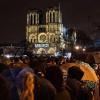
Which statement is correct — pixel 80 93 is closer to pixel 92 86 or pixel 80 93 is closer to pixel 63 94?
pixel 63 94

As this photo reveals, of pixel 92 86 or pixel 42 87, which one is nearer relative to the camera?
pixel 42 87

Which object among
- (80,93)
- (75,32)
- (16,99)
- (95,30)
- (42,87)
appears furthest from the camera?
(75,32)

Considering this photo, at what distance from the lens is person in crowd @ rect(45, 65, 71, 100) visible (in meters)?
7.10

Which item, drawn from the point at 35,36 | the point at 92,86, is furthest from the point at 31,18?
the point at 92,86

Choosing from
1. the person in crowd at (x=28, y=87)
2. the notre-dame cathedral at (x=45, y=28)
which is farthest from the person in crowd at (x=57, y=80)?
the notre-dame cathedral at (x=45, y=28)

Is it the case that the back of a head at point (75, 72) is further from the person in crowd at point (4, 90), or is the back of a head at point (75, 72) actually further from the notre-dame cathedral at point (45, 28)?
the notre-dame cathedral at point (45, 28)

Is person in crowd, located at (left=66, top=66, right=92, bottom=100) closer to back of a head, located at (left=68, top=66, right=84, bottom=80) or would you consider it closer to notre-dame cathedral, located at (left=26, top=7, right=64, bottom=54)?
back of a head, located at (left=68, top=66, right=84, bottom=80)

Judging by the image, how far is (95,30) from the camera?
59344mm

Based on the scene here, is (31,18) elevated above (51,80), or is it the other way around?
(31,18)

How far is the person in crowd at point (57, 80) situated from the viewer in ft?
23.3

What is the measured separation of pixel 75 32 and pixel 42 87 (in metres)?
167

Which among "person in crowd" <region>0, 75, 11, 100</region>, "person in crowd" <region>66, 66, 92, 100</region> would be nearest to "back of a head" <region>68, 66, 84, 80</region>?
"person in crowd" <region>66, 66, 92, 100</region>

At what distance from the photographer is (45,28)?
180 metres

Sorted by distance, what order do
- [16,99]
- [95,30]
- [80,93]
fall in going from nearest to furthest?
[16,99]
[80,93]
[95,30]
